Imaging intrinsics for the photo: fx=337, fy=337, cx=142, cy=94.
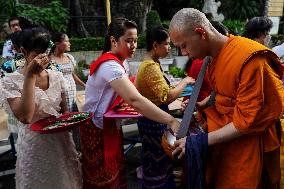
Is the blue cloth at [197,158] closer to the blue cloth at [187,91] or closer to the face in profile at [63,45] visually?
the blue cloth at [187,91]

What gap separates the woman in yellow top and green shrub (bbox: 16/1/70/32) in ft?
24.9

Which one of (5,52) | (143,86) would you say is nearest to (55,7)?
(5,52)

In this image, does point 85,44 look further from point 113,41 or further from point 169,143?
point 169,143

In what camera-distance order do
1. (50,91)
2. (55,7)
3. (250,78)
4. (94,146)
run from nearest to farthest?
(250,78) < (50,91) < (94,146) < (55,7)

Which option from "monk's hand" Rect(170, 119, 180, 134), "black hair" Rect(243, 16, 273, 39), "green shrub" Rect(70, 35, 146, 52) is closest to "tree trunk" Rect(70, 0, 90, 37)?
"green shrub" Rect(70, 35, 146, 52)

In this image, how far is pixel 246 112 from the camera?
5.26 ft

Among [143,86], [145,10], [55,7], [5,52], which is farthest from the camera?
[145,10]

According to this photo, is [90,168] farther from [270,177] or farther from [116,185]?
[270,177]

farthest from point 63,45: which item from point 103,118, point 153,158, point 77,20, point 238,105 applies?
point 77,20

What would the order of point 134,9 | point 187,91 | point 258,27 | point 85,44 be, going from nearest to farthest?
1. point 187,91
2. point 258,27
3. point 85,44
4. point 134,9

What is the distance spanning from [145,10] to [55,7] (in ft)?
10.5

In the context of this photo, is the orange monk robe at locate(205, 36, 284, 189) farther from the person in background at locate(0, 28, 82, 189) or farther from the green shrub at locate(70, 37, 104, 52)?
the green shrub at locate(70, 37, 104, 52)

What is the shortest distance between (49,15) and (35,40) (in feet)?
28.6

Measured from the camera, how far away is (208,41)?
1.75 metres
